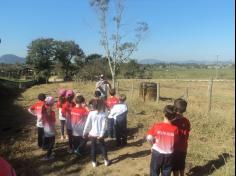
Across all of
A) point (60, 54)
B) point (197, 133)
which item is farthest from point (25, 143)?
point (60, 54)

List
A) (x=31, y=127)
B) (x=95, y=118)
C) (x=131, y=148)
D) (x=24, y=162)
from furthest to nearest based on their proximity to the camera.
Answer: (x=31, y=127) < (x=131, y=148) < (x=24, y=162) < (x=95, y=118)

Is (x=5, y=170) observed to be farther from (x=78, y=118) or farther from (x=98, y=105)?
(x=78, y=118)

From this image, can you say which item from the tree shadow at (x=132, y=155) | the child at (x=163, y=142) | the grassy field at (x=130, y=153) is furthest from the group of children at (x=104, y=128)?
the tree shadow at (x=132, y=155)

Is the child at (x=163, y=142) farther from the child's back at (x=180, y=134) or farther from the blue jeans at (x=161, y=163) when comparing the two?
the child's back at (x=180, y=134)

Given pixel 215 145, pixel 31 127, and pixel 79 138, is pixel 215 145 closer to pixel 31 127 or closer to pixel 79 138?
pixel 79 138

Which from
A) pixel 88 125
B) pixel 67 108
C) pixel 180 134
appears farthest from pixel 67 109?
pixel 180 134

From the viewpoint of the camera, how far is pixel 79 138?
875cm

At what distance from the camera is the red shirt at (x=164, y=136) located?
6004 millimetres

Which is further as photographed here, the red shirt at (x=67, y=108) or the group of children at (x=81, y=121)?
the red shirt at (x=67, y=108)

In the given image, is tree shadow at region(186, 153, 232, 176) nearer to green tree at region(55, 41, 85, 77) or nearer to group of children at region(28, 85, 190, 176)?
group of children at region(28, 85, 190, 176)

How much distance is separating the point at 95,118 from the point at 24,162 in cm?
213

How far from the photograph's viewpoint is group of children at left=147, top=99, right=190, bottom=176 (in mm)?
6000

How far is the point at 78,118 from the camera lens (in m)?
8.41

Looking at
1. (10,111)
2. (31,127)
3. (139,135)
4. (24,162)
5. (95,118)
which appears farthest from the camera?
(10,111)
